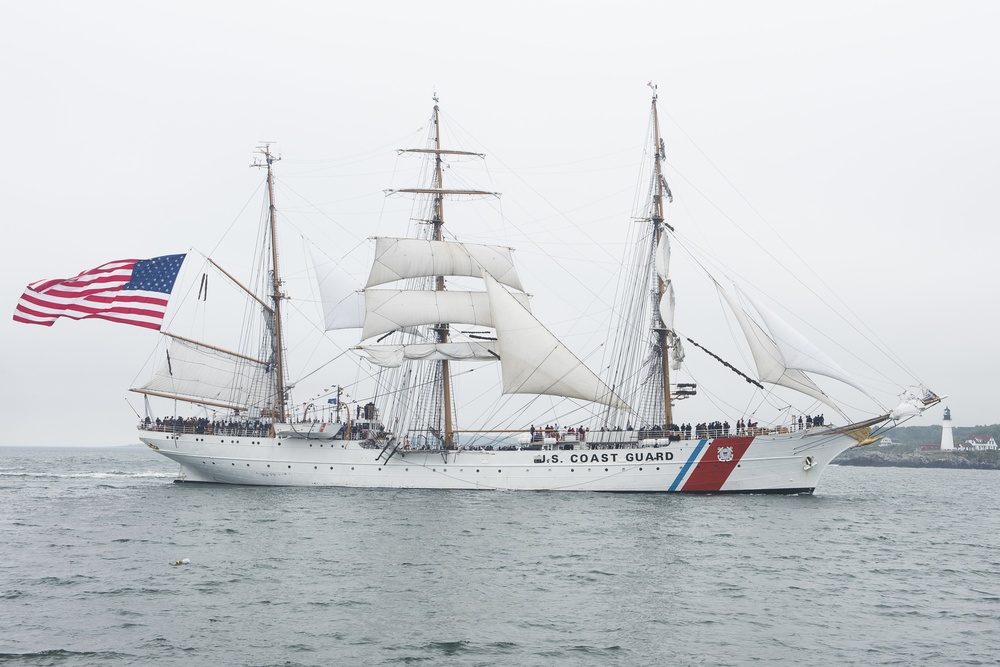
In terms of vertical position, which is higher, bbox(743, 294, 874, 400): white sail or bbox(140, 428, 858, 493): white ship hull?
bbox(743, 294, 874, 400): white sail

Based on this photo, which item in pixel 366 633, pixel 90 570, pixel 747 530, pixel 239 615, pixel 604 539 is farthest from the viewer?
pixel 747 530

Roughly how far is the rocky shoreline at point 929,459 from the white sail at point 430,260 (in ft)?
320

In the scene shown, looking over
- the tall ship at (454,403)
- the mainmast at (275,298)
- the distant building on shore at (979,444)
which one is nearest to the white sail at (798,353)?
the tall ship at (454,403)

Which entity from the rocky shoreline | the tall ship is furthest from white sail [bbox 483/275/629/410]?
the rocky shoreline

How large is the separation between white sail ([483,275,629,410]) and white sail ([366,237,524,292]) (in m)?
5.40

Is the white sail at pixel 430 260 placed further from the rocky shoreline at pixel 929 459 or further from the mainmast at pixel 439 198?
the rocky shoreline at pixel 929 459

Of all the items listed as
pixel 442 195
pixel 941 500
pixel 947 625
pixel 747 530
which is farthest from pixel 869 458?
pixel 947 625

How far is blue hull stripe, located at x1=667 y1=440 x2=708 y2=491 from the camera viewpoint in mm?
48219

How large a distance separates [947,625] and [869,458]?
15230 centimetres

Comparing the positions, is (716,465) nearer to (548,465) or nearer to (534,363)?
(548,465)

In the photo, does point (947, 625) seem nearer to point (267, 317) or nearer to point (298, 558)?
point (298, 558)

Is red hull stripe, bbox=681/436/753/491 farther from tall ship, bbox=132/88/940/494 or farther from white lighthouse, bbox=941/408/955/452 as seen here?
white lighthouse, bbox=941/408/955/452

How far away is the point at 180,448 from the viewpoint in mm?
57156

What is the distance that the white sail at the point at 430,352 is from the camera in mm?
56812
